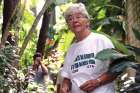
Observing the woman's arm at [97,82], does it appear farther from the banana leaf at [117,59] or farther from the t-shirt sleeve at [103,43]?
the t-shirt sleeve at [103,43]

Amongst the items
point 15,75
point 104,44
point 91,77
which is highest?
point 104,44

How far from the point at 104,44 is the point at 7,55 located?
3.75m

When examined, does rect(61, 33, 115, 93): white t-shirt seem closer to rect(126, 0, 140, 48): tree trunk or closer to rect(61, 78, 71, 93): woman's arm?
rect(61, 78, 71, 93): woman's arm

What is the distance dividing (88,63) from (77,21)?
0.36 m

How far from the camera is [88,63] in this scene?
12.3ft

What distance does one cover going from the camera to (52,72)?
14.9m

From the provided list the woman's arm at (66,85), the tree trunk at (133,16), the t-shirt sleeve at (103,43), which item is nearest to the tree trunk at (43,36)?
the tree trunk at (133,16)

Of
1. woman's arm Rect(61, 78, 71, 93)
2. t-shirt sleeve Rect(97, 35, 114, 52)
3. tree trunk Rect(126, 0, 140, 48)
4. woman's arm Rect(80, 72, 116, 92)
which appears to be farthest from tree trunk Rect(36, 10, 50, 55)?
woman's arm Rect(80, 72, 116, 92)

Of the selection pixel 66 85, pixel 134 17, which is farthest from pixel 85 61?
pixel 134 17

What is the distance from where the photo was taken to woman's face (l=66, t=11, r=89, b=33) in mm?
3811

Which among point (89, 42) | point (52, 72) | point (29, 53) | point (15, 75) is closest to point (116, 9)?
point (15, 75)

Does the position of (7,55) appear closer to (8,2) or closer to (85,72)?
(8,2)

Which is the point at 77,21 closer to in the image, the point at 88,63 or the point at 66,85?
the point at 88,63

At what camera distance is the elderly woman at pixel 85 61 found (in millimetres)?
3734
